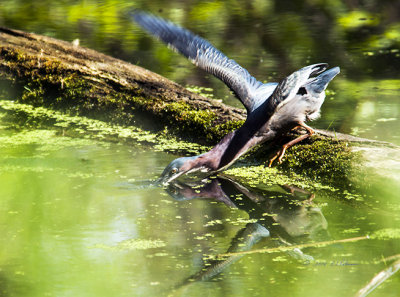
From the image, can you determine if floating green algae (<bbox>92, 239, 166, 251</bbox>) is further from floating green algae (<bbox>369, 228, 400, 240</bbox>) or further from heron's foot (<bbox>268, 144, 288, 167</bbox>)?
heron's foot (<bbox>268, 144, 288, 167</bbox>)

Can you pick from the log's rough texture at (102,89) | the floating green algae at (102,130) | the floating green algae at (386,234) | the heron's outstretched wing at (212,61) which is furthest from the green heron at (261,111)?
the floating green algae at (386,234)

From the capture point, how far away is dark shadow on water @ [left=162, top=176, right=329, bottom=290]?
3131mm

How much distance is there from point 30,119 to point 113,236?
2.77 m

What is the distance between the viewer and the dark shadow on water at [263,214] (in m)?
3.13

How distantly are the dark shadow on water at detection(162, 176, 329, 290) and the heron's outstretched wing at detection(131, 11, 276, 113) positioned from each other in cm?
76

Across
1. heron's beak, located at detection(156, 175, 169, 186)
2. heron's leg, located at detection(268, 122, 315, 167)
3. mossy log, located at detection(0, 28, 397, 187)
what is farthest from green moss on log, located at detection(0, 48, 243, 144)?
heron's beak, located at detection(156, 175, 169, 186)

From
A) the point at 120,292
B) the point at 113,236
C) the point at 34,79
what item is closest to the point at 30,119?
the point at 34,79

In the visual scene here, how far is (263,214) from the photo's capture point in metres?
3.79

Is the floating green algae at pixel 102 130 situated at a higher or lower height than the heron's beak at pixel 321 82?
lower

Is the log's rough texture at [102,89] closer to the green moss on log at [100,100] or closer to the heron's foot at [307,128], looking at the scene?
the green moss on log at [100,100]

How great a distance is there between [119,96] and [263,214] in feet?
7.55

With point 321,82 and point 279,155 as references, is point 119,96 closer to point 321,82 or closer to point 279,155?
point 279,155

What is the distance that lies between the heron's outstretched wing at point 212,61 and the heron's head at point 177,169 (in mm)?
675

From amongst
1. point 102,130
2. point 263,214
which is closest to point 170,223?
point 263,214
